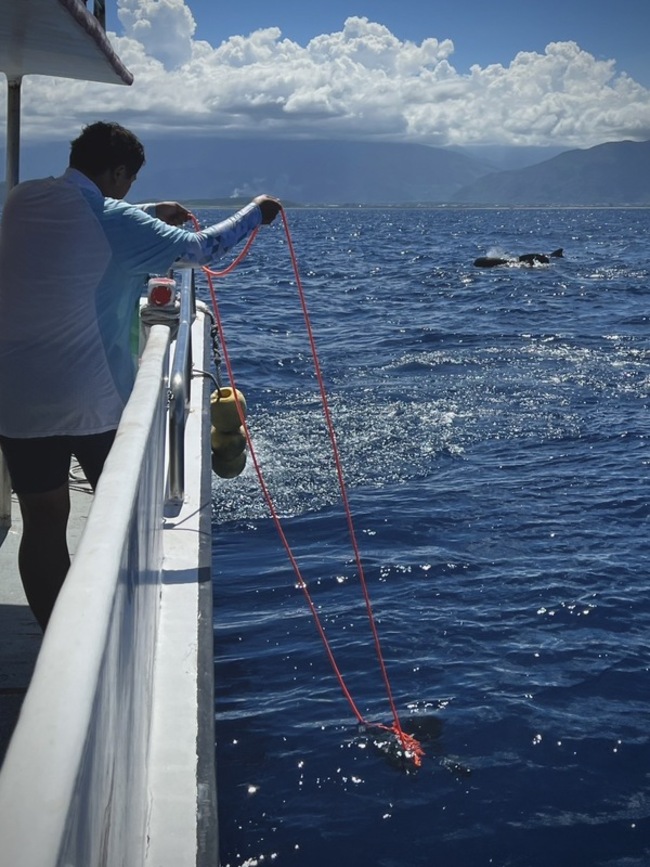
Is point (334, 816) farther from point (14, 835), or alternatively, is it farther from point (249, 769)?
point (14, 835)

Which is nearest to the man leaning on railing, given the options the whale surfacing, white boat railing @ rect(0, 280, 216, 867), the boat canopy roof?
white boat railing @ rect(0, 280, 216, 867)

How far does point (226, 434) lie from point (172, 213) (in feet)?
6.40

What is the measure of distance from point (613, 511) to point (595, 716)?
3.16 metres

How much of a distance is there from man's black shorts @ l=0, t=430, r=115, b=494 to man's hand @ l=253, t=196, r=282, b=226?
1.04 meters

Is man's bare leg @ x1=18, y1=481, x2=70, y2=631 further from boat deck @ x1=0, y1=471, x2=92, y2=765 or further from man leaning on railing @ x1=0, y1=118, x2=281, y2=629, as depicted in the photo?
boat deck @ x1=0, y1=471, x2=92, y2=765

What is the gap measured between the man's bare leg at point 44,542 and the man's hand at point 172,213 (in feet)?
4.05

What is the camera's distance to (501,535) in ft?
23.8

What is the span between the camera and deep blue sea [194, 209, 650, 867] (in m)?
4.16

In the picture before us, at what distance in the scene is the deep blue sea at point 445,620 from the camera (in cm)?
416

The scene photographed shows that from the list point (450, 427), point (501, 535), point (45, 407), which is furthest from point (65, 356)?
point (450, 427)

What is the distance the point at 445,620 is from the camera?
19.6ft

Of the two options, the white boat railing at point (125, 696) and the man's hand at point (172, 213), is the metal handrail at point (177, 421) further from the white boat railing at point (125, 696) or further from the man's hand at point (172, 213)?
the man's hand at point (172, 213)

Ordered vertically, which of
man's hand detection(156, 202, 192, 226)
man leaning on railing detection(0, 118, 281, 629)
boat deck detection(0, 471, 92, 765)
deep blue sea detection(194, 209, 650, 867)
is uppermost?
man's hand detection(156, 202, 192, 226)

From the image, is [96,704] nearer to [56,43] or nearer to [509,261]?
[56,43]
